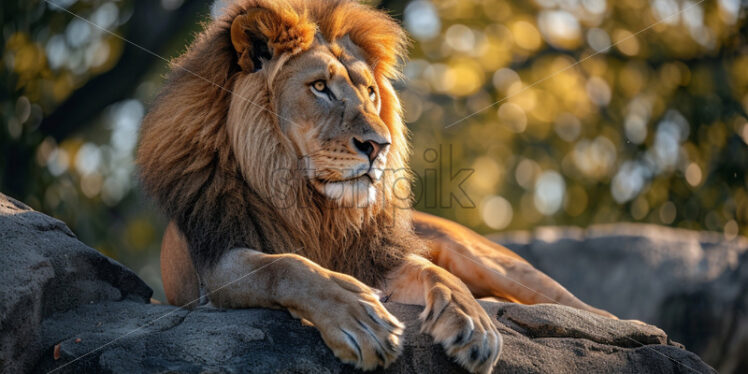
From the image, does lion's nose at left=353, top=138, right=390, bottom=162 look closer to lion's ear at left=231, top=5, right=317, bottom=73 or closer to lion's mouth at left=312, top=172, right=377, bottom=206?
lion's mouth at left=312, top=172, right=377, bottom=206

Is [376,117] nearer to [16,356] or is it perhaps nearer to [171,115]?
[171,115]

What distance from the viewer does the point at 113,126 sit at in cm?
934

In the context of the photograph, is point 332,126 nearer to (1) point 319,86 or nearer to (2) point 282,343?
(1) point 319,86

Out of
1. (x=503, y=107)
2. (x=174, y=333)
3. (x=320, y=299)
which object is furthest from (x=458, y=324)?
(x=503, y=107)

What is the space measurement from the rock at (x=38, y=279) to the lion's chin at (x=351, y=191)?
1106mm

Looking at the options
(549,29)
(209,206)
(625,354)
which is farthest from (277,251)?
(549,29)

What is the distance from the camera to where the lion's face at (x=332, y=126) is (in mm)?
3568

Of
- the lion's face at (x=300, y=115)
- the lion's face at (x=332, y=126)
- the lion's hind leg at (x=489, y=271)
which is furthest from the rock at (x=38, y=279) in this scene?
the lion's hind leg at (x=489, y=271)

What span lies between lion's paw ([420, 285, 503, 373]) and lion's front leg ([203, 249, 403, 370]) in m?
0.19

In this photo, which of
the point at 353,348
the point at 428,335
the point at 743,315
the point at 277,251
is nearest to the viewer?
the point at 353,348

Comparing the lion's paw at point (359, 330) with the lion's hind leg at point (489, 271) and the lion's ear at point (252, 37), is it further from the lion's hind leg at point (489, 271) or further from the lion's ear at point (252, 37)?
the lion's hind leg at point (489, 271)

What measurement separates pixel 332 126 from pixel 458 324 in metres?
1.13

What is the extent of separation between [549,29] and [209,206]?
30.2ft

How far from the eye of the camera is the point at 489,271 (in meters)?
4.86
